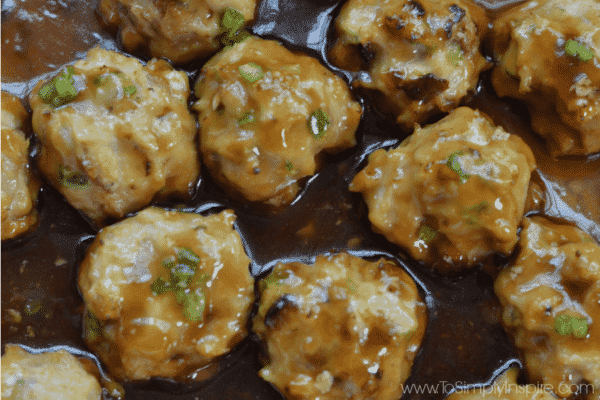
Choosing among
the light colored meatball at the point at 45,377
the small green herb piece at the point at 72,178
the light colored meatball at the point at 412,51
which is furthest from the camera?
the light colored meatball at the point at 412,51

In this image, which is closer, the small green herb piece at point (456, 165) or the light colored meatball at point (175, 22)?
the small green herb piece at point (456, 165)

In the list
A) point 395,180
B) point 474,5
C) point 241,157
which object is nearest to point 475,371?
point 395,180

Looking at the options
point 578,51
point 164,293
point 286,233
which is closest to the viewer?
point 164,293

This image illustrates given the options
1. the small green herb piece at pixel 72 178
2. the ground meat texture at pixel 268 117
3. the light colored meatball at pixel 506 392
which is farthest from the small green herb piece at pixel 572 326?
the small green herb piece at pixel 72 178

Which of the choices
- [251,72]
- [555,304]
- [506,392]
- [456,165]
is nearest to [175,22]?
[251,72]

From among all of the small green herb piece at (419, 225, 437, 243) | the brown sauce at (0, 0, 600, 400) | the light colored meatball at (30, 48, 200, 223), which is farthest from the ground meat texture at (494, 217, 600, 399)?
the light colored meatball at (30, 48, 200, 223)

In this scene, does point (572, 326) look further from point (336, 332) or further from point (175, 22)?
point (175, 22)

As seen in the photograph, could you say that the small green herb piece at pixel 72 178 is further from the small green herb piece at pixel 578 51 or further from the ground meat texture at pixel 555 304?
the small green herb piece at pixel 578 51
